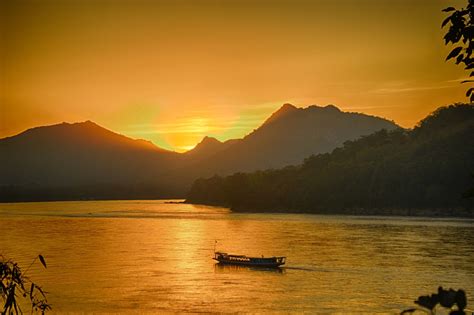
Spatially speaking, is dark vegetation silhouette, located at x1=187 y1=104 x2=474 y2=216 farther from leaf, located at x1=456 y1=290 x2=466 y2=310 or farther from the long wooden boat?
leaf, located at x1=456 y1=290 x2=466 y2=310

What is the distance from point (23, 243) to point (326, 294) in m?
44.1

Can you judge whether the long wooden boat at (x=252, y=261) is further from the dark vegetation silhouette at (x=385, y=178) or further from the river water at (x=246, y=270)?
the dark vegetation silhouette at (x=385, y=178)

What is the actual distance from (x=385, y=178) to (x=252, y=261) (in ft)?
342

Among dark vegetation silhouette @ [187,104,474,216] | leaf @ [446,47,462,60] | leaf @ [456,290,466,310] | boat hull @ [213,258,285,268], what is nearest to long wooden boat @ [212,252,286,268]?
boat hull @ [213,258,285,268]

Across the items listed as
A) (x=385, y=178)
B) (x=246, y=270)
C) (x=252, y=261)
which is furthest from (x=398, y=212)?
(x=246, y=270)

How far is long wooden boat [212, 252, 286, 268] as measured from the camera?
5334 cm

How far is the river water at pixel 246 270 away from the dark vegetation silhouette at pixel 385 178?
5740 cm

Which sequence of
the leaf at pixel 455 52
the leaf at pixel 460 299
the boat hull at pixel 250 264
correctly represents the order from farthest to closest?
the boat hull at pixel 250 264
the leaf at pixel 455 52
the leaf at pixel 460 299

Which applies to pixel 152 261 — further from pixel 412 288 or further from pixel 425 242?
pixel 425 242

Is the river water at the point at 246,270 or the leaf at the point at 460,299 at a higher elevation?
the leaf at the point at 460,299

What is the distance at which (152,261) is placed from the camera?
5791 cm

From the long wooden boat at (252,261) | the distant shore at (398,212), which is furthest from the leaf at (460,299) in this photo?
the distant shore at (398,212)

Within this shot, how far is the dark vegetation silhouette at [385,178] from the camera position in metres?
143

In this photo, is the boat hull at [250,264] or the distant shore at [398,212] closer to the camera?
the boat hull at [250,264]
